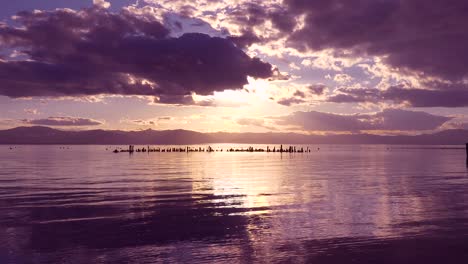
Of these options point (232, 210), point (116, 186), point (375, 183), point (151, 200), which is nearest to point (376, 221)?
point (232, 210)

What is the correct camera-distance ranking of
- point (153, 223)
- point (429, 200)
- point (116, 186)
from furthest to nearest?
1. point (116, 186)
2. point (429, 200)
3. point (153, 223)

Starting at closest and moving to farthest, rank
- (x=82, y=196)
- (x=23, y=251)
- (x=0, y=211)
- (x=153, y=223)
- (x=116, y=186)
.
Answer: (x=23, y=251)
(x=153, y=223)
(x=0, y=211)
(x=82, y=196)
(x=116, y=186)

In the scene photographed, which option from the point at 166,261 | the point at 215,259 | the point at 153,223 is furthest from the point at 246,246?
the point at 153,223

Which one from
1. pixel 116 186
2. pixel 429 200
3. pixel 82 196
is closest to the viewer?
pixel 429 200

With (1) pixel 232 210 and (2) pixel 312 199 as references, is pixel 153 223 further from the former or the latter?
(2) pixel 312 199

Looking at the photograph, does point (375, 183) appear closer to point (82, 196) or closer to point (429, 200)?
point (429, 200)

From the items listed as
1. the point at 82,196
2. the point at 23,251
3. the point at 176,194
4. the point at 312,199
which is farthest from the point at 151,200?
the point at 23,251

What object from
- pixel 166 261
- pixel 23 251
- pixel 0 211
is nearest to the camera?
pixel 166 261

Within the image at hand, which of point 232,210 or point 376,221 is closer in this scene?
point 376,221

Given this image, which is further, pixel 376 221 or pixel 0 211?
pixel 0 211

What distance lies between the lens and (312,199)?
89.7ft

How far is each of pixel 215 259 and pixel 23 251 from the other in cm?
662

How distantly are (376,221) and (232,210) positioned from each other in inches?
295

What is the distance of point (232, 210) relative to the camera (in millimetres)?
23281
